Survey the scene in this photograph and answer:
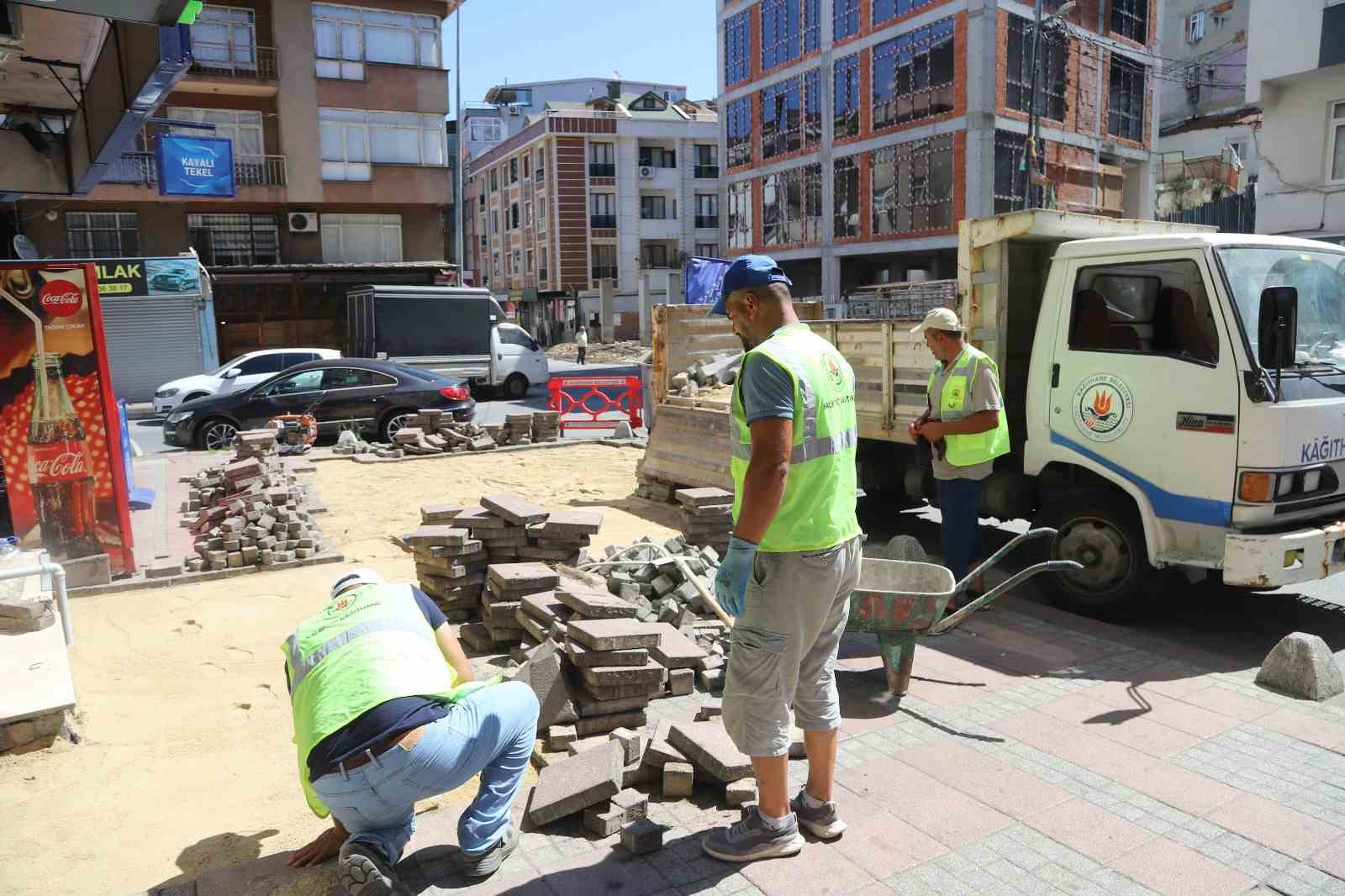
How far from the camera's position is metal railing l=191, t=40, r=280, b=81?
2894 centimetres

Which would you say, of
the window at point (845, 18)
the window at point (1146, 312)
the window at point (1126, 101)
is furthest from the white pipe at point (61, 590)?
the window at point (1126, 101)

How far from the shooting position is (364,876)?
3.16 metres

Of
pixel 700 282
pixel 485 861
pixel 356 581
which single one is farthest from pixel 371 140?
pixel 485 861

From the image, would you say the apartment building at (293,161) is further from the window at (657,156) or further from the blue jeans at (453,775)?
the blue jeans at (453,775)

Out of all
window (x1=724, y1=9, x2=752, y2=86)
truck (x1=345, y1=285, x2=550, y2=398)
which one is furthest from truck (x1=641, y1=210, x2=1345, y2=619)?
window (x1=724, y1=9, x2=752, y2=86)

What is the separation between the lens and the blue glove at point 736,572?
337 cm

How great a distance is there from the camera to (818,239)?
36781mm

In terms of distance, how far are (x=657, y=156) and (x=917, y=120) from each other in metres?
23.8

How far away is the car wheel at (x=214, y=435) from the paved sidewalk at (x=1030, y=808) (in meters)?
13.0

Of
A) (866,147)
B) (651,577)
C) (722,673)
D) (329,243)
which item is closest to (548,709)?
(722,673)

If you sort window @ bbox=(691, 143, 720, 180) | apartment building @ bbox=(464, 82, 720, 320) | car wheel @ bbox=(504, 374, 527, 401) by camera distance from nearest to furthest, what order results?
car wheel @ bbox=(504, 374, 527, 401), apartment building @ bbox=(464, 82, 720, 320), window @ bbox=(691, 143, 720, 180)

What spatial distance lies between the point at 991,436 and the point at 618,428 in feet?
34.9

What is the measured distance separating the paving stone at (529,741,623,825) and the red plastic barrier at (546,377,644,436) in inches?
552

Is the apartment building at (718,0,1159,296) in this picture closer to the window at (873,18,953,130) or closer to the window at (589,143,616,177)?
the window at (873,18,953,130)
